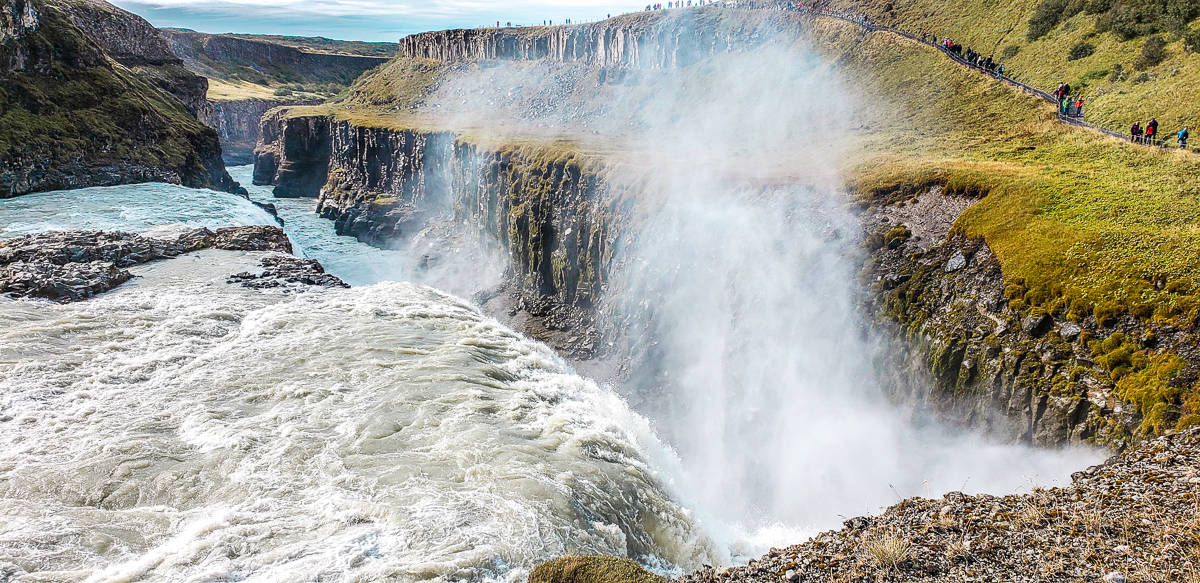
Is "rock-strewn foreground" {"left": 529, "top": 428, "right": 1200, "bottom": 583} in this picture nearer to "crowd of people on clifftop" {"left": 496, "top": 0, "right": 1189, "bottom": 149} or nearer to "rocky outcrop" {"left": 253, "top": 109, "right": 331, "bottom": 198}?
"crowd of people on clifftop" {"left": 496, "top": 0, "right": 1189, "bottom": 149}

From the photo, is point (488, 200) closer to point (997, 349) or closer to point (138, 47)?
point (997, 349)

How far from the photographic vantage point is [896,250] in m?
29.2

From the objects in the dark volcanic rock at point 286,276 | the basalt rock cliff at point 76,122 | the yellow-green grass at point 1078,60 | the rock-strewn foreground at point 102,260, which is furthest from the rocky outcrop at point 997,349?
the basalt rock cliff at point 76,122

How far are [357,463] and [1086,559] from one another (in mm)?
16871

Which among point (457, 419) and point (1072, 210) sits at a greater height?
point (1072, 210)

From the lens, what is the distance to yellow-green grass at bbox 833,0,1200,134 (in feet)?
124

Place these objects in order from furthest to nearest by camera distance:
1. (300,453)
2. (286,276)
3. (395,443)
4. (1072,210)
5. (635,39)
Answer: (635,39)
(286,276)
(1072,210)
(395,443)
(300,453)

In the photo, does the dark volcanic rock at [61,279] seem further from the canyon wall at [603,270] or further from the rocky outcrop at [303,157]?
the rocky outcrop at [303,157]

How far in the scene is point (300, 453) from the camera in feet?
59.6

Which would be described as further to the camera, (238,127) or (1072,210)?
(238,127)

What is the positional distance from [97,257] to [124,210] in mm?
15276

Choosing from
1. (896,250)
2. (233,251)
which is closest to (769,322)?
(896,250)

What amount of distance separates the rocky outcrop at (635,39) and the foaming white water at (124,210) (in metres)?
58.1

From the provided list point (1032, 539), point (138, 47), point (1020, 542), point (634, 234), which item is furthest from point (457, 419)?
point (138, 47)
